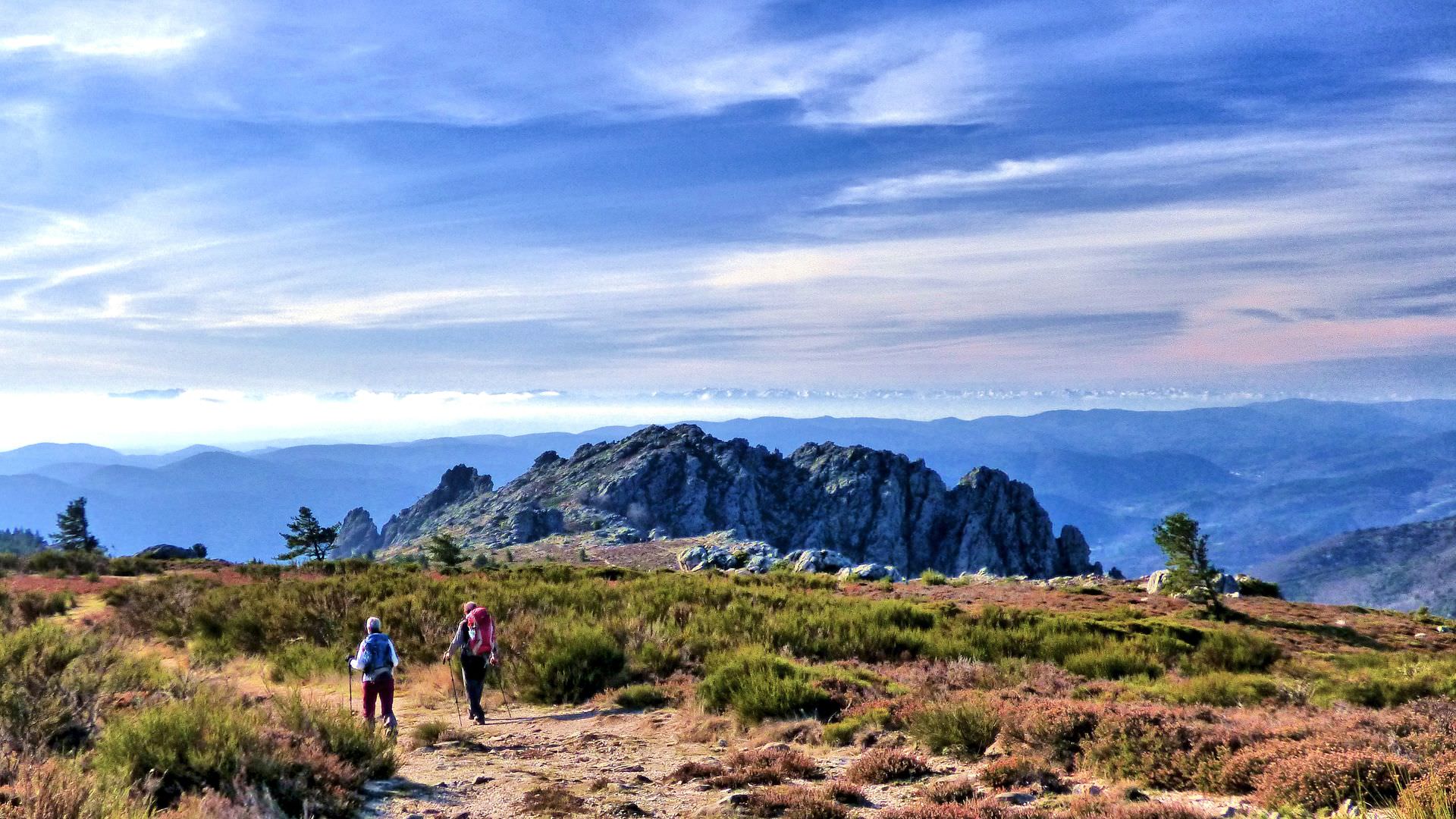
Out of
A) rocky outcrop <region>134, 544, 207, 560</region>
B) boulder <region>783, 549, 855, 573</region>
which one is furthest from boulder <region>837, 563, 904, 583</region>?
rocky outcrop <region>134, 544, 207, 560</region>

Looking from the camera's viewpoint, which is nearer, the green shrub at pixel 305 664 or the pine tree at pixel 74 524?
the green shrub at pixel 305 664

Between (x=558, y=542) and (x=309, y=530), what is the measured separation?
3944 centimetres

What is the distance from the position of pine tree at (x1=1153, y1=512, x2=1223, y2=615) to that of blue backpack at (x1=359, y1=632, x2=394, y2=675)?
93.7 feet

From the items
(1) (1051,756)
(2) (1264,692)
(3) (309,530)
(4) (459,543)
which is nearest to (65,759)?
(1) (1051,756)

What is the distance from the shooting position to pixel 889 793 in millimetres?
8398

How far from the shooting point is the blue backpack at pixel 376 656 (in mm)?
12219

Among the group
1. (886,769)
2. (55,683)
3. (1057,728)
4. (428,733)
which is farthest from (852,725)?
(55,683)

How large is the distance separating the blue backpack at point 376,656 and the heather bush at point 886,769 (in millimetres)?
7521

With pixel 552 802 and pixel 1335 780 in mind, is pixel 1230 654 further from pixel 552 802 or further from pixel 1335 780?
pixel 552 802

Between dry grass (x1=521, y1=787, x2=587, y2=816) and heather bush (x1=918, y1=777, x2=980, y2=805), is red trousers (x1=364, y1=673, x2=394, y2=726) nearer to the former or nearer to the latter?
dry grass (x1=521, y1=787, x2=587, y2=816)

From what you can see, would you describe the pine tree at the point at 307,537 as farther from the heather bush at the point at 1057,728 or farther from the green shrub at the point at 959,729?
the heather bush at the point at 1057,728

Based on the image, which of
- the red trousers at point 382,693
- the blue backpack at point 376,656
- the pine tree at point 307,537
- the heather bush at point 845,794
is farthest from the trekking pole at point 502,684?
the pine tree at point 307,537

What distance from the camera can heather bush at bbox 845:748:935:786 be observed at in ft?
29.2

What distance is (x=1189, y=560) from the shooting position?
30.8m
